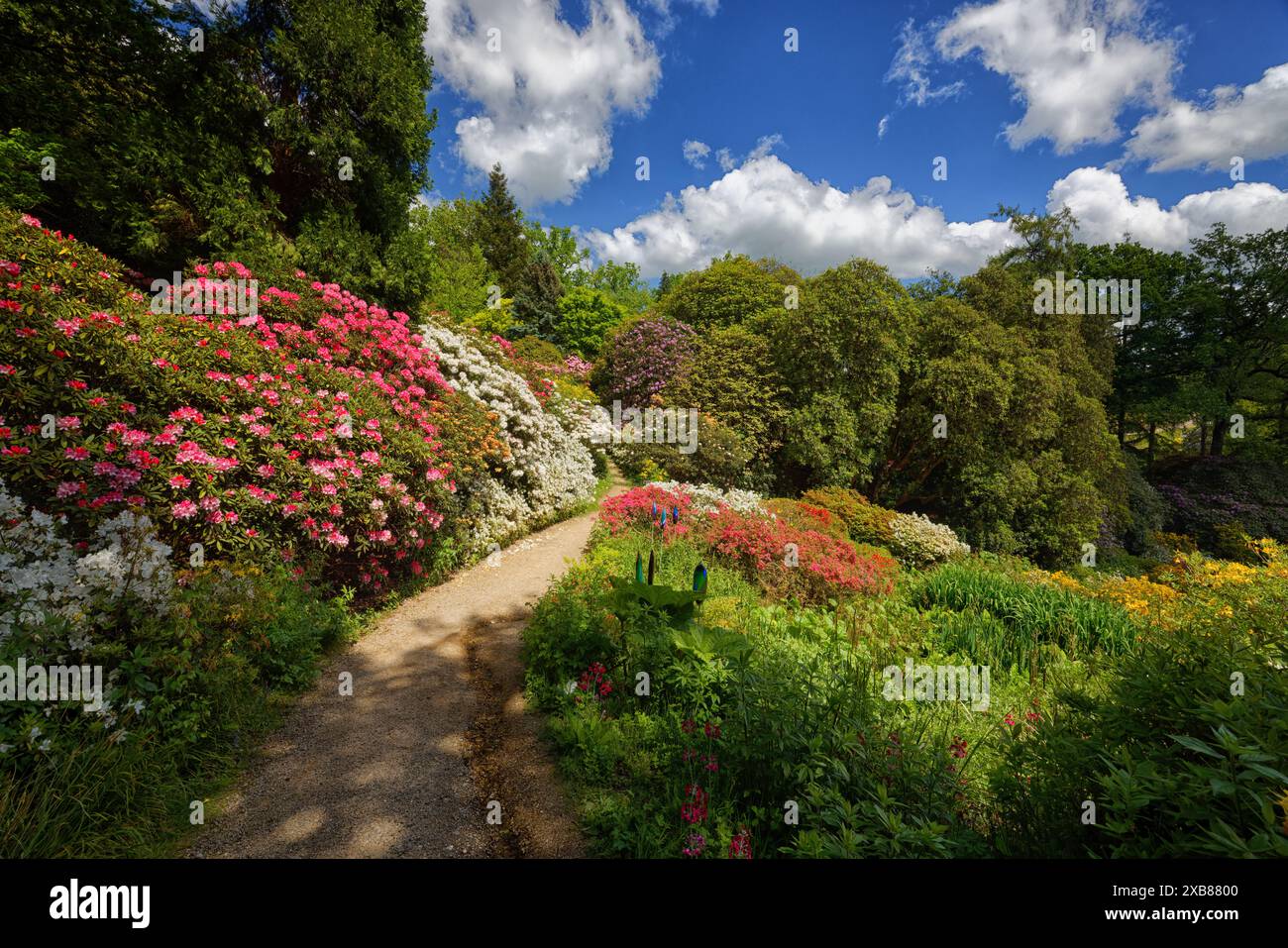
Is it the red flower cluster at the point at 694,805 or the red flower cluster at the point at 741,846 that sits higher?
the red flower cluster at the point at 741,846

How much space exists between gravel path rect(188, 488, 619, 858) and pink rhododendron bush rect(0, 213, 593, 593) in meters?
1.43

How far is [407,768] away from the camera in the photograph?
3.41 m

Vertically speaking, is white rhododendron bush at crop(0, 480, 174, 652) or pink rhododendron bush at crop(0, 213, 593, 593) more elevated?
pink rhododendron bush at crop(0, 213, 593, 593)

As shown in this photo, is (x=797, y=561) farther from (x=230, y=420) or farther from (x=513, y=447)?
(x=230, y=420)

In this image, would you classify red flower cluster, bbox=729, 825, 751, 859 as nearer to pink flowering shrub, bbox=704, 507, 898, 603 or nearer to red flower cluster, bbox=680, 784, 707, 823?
red flower cluster, bbox=680, 784, 707, 823

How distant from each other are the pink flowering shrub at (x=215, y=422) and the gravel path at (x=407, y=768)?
1395 millimetres

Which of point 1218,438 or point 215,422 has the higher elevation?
point 1218,438

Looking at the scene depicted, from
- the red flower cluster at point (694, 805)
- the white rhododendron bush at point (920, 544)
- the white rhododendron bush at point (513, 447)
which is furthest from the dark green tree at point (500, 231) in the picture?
the red flower cluster at point (694, 805)

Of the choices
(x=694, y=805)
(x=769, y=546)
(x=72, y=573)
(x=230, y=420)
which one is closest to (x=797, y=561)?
(x=769, y=546)

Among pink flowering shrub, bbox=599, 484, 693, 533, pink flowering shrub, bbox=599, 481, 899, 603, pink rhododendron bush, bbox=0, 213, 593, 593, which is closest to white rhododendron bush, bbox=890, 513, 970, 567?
pink flowering shrub, bbox=599, 481, 899, 603

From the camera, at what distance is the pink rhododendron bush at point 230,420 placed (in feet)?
12.5

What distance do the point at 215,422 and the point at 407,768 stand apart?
3.62 meters

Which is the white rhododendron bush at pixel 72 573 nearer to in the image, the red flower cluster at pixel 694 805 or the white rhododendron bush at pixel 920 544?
the red flower cluster at pixel 694 805

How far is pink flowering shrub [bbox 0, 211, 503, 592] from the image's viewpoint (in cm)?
379
